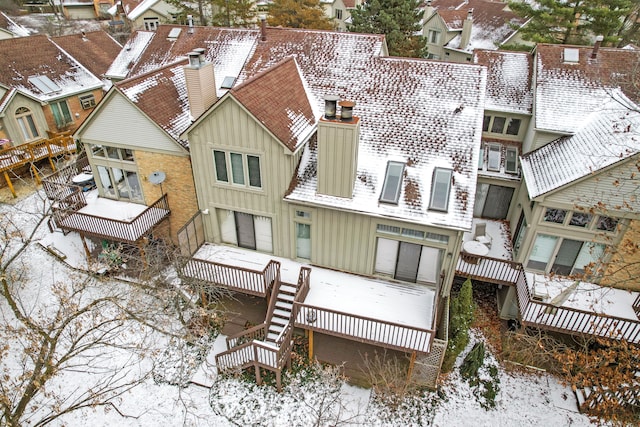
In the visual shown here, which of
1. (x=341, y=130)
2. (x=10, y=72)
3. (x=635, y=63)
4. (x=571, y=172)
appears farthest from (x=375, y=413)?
(x=10, y=72)

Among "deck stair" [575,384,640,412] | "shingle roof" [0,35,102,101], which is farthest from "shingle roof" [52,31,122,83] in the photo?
"deck stair" [575,384,640,412]

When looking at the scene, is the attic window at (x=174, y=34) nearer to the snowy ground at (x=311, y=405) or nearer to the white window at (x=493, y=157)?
the snowy ground at (x=311, y=405)

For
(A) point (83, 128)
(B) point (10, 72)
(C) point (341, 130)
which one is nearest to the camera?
(C) point (341, 130)

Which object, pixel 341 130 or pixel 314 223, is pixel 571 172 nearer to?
pixel 341 130

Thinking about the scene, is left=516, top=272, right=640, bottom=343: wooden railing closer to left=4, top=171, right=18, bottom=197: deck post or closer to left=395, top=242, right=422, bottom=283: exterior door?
left=395, top=242, right=422, bottom=283: exterior door

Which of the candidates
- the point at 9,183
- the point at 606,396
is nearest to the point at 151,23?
the point at 9,183

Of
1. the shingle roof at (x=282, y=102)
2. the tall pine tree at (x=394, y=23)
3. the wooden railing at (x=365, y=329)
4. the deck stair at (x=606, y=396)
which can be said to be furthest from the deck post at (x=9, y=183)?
the deck stair at (x=606, y=396)
